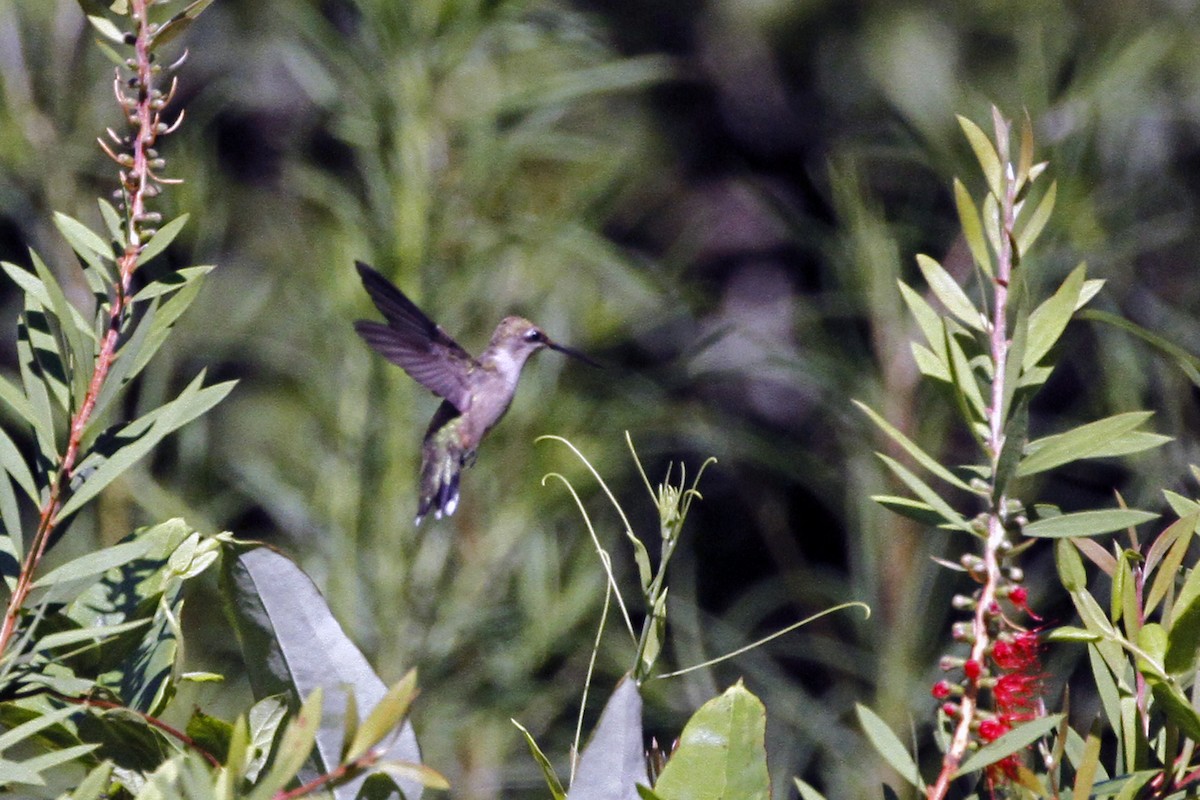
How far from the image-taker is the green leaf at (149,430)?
0.34 metres

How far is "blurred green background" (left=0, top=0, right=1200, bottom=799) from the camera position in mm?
→ 1408

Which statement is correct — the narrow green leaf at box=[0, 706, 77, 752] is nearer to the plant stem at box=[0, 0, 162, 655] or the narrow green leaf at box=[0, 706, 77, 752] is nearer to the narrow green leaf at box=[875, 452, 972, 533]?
the plant stem at box=[0, 0, 162, 655]

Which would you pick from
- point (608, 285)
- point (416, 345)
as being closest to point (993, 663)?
point (416, 345)

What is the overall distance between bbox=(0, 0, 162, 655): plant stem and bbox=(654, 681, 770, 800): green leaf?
16cm

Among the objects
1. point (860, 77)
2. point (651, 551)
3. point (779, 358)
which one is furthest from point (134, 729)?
point (860, 77)

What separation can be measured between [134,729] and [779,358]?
169 cm

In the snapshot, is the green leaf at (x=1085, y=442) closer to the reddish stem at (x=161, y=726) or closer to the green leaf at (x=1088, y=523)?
the green leaf at (x=1088, y=523)

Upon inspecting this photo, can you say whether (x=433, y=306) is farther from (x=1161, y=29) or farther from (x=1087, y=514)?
(x=1161, y=29)

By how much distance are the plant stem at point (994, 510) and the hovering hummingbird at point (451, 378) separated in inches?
30.9

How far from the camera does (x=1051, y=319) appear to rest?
0.33 m

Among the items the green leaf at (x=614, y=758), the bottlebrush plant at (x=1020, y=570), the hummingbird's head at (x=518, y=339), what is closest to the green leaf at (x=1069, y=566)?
→ the bottlebrush plant at (x=1020, y=570)

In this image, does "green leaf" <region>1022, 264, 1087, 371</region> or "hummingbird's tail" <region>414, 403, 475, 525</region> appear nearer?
"green leaf" <region>1022, 264, 1087, 371</region>

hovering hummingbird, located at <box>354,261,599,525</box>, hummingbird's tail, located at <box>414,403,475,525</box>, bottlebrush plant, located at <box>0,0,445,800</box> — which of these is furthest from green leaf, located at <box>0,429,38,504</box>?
hummingbird's tail, located at <box>414,403,475,525</box>

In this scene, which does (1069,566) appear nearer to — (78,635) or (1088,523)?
(1088,523)
